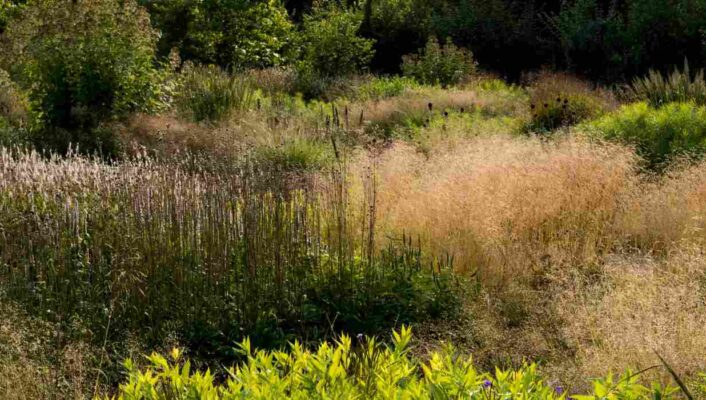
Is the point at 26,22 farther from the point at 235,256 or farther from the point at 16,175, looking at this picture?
the point at 235,256

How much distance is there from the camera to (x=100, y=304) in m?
4.75

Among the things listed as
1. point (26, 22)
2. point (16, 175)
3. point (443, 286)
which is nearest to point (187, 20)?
point (26, 22)

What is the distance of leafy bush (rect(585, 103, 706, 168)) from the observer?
9.02 metres

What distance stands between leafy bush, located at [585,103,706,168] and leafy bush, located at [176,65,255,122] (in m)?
5.49

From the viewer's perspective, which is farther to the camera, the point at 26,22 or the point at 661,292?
the point at 26,22

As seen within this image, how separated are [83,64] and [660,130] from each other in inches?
290

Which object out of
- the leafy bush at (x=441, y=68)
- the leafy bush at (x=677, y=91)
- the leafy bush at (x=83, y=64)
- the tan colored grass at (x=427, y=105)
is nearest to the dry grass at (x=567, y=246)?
the leafy bush at (x=677, y=91)

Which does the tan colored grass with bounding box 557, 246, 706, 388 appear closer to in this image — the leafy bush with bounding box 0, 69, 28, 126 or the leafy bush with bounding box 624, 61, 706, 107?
the leafy bush with bounding box 624, 61, 706, 107

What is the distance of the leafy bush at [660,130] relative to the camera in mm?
9023

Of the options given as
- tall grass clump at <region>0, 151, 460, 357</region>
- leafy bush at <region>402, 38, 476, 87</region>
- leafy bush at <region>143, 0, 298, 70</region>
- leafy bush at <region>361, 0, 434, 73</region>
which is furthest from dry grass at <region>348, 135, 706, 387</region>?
leafy bush at <region>361, 0, 434, 73</region>

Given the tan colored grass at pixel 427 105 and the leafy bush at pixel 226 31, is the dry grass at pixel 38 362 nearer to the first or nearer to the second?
the tan colored grass at pixel 427 105

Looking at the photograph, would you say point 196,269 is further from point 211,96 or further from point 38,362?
point 211,96

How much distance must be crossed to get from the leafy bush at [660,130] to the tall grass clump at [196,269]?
457cm

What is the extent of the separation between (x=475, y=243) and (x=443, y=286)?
0.84m
